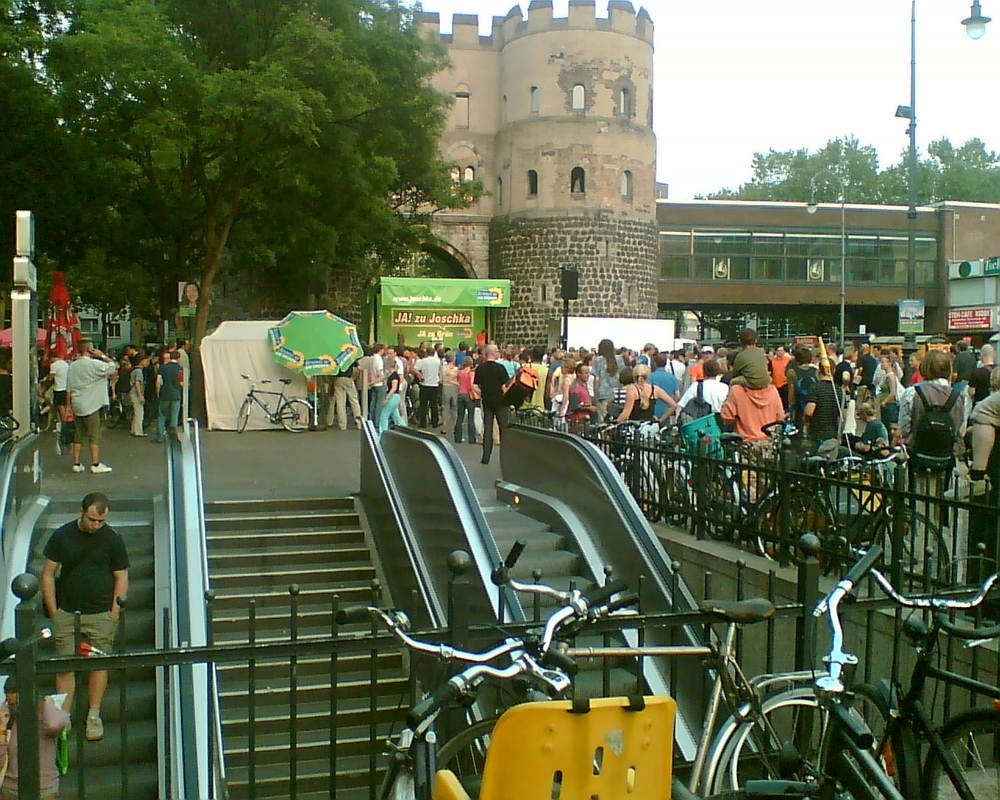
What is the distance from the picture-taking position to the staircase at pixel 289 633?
8.06m

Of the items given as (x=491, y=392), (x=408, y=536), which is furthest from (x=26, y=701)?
(x=491, y=392)

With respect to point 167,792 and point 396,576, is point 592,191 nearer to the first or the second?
point 396,576

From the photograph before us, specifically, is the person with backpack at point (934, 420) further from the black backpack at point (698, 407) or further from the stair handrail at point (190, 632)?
the stair handrail at point (190, 632)

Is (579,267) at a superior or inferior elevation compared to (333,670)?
superior

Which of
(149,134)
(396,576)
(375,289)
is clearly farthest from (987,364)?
(375,289)

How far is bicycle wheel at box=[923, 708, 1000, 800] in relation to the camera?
13.3 ft

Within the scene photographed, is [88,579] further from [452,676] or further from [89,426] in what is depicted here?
[89,426]

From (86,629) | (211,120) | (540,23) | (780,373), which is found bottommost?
(86,629)

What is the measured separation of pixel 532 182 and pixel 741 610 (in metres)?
40.4

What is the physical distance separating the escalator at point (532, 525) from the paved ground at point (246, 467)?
4.25ft

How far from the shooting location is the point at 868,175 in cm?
9150

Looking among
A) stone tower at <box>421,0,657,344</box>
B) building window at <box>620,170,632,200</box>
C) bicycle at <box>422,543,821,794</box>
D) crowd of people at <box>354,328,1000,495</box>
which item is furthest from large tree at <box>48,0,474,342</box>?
bicycle at <box>422,543,821,794</box>

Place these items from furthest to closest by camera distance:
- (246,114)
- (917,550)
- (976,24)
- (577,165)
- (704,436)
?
1. (577,165)
2. (246,114)
3. (976,24)
4. (704,436)
5. (917,550)

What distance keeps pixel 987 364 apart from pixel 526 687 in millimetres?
12871
